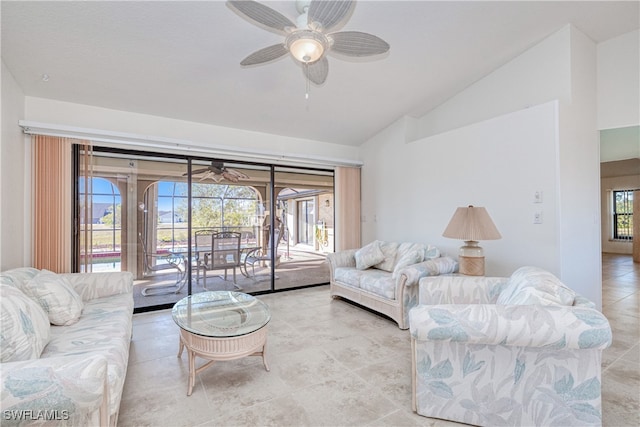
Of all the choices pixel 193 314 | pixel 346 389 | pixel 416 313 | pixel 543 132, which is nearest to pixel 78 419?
pixel 193 314

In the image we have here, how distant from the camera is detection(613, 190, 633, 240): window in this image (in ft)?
28.5

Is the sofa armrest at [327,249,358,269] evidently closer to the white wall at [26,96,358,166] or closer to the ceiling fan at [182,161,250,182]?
the white wall at [26,96,358,166]

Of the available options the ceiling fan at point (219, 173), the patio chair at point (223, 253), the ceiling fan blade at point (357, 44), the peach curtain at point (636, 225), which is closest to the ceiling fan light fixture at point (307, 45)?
the ceiling fan blade at point (357, 44)

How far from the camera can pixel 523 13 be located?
283 centimetres

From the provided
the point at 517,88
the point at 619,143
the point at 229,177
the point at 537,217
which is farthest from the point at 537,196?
the point at 229,177

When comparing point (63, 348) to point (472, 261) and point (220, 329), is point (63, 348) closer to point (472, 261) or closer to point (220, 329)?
point (220, 329)

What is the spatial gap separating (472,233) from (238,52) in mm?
2878

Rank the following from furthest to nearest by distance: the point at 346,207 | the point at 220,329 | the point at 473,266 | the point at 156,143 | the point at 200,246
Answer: the point at 346,207 → the point at 200,246 → the point at 156,143 → the point at 473,266 → the point at 220,329

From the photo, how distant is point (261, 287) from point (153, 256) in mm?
1692

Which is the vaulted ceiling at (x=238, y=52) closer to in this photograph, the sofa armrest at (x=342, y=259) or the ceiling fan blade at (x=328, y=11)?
the ceiling fan blade at (x=328, y=11)

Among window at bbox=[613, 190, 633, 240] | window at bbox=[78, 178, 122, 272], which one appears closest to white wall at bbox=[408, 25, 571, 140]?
window at bbox=[78, 178, 122, 272]

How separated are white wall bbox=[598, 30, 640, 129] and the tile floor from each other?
232 cm

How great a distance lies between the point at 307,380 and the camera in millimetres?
2252

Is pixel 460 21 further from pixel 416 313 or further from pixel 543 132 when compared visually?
pixel 416 313
